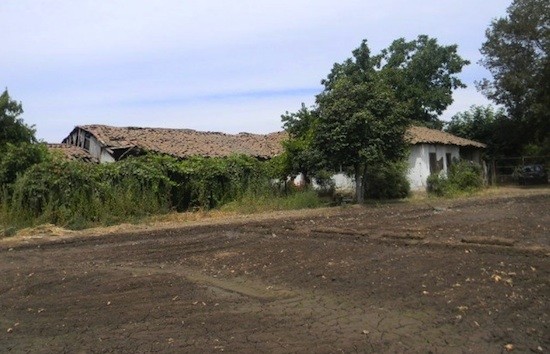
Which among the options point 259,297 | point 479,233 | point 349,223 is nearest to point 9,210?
point 349,223

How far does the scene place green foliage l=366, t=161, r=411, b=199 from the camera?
2355cm

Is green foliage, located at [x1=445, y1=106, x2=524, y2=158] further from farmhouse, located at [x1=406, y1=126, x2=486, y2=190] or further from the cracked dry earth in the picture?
the cracked dry earth

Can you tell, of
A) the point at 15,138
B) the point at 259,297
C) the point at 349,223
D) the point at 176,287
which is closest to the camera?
the point at 259,297

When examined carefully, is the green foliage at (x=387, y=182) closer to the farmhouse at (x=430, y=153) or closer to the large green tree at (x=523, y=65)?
the farmhouse at (x=430, y=153)

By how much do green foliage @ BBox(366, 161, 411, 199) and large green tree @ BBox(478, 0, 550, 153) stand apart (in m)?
8.77

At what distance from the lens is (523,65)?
91.8 feet

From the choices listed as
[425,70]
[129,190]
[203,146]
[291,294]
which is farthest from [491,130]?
[291,294]

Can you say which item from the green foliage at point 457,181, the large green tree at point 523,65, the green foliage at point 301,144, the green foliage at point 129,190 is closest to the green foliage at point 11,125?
the green foliage at point 129,190

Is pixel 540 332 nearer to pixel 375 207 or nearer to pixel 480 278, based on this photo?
pixel 480 278

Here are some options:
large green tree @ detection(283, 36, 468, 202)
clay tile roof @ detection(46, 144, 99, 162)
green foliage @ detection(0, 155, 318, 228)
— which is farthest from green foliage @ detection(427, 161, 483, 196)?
clay tile roof @ detection(46, 144, 99, 162)

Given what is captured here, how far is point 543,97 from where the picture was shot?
27375 millimetres

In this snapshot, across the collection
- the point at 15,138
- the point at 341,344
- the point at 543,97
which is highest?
the point at 543,97

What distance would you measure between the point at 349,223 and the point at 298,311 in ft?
26.9

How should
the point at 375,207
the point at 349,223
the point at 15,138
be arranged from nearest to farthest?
the point at 349,223
the point at 375,207
the point at 15,138
